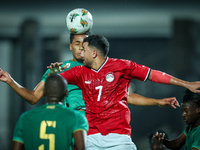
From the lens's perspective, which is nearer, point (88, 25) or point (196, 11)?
point (88, 25)

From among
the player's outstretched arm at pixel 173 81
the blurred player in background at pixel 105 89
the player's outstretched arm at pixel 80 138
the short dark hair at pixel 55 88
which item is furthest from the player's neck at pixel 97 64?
the player's outstretched arm at pixel 80 138

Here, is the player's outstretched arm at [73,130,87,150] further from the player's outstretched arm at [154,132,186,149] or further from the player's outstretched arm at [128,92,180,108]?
the player's outstretched arm at [154,132,186,149]

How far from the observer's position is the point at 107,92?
2154 millimetres

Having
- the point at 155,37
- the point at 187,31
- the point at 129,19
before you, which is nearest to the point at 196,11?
the point at 187,31

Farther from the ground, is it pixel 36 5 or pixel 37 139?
pixel 36 5

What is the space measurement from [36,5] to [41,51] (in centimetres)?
75

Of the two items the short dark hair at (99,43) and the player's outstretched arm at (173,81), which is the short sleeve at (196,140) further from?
the short dark hair at (99,43)

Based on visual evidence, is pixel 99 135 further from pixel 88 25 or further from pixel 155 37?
pixel 155 37

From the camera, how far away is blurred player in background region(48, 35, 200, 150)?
213 cm

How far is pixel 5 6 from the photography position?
14.3ft

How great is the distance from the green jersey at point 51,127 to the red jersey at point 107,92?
1.68 feet

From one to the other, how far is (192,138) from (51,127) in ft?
5.17

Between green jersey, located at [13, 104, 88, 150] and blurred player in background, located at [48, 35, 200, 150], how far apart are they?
517mm

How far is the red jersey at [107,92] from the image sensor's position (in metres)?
2.14
